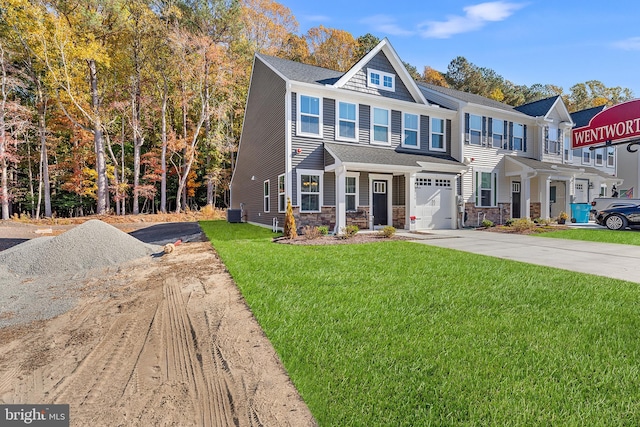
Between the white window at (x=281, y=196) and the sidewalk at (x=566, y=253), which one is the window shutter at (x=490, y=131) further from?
the white window at (x=281, y=196)

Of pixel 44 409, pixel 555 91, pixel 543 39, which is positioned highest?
pixel 555 91

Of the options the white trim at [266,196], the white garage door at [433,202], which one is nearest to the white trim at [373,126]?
the white garage door at [433,202]

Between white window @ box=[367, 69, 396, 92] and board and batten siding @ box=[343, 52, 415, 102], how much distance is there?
14cm

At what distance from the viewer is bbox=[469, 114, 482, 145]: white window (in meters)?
14.9

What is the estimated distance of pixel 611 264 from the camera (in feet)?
19.8

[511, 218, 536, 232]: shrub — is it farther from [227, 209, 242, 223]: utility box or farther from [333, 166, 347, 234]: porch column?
[227, 209, 242, 223]: utility box

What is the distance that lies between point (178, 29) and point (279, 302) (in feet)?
82.2

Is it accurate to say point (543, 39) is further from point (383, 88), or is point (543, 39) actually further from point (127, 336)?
point (127, 336)

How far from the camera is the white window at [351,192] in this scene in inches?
484

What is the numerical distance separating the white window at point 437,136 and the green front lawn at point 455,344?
33.8 ft

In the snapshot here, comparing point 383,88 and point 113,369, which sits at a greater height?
point 383,88

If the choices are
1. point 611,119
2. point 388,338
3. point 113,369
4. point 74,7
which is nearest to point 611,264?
point 611,119

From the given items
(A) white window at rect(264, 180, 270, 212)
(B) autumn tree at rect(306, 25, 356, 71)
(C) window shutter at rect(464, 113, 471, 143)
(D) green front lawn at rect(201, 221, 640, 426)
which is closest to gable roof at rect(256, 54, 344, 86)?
(A) white window at rect(264, 180, 270, 212)

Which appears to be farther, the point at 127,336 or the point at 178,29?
the point at 178,29
